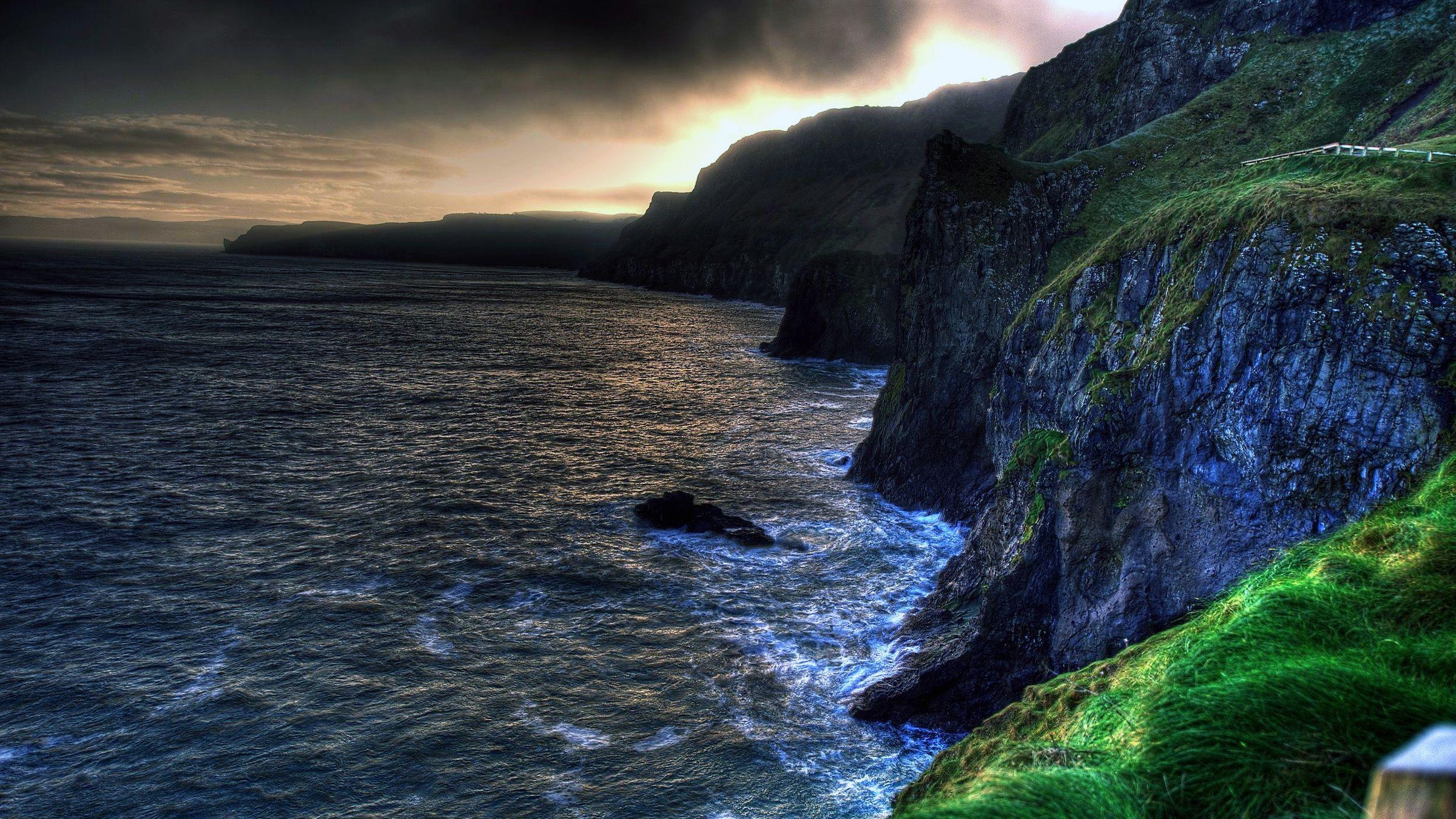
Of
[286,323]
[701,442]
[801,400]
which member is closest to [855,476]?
[701,442]

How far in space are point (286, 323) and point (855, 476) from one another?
98.9 metres

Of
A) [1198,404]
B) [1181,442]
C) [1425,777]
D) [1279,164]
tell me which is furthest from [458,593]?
[1279,164]

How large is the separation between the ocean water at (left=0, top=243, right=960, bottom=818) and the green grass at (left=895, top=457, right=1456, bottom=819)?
13.5m

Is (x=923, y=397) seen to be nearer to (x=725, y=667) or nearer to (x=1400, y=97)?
(x=725, y=667)

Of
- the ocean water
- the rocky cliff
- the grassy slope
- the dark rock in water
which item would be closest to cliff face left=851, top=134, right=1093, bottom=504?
the ocean water

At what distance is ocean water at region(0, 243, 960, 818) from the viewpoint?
810 inches

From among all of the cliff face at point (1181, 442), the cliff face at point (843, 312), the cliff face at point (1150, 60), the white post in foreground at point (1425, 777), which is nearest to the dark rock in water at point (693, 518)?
the cliff face at point (1181, 442)

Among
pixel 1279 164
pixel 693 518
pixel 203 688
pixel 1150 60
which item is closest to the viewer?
pixel 203 688

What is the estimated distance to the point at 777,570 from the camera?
33.7 metres

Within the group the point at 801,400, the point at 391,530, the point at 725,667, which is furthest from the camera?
the point at 801,400

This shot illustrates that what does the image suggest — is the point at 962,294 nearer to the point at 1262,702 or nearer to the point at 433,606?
the point at 433,606

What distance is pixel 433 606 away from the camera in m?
29.5

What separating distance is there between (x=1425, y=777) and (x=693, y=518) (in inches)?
1437

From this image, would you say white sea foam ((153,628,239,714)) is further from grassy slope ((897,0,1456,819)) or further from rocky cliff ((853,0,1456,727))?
grassy slope ((897,0,1456,819))
